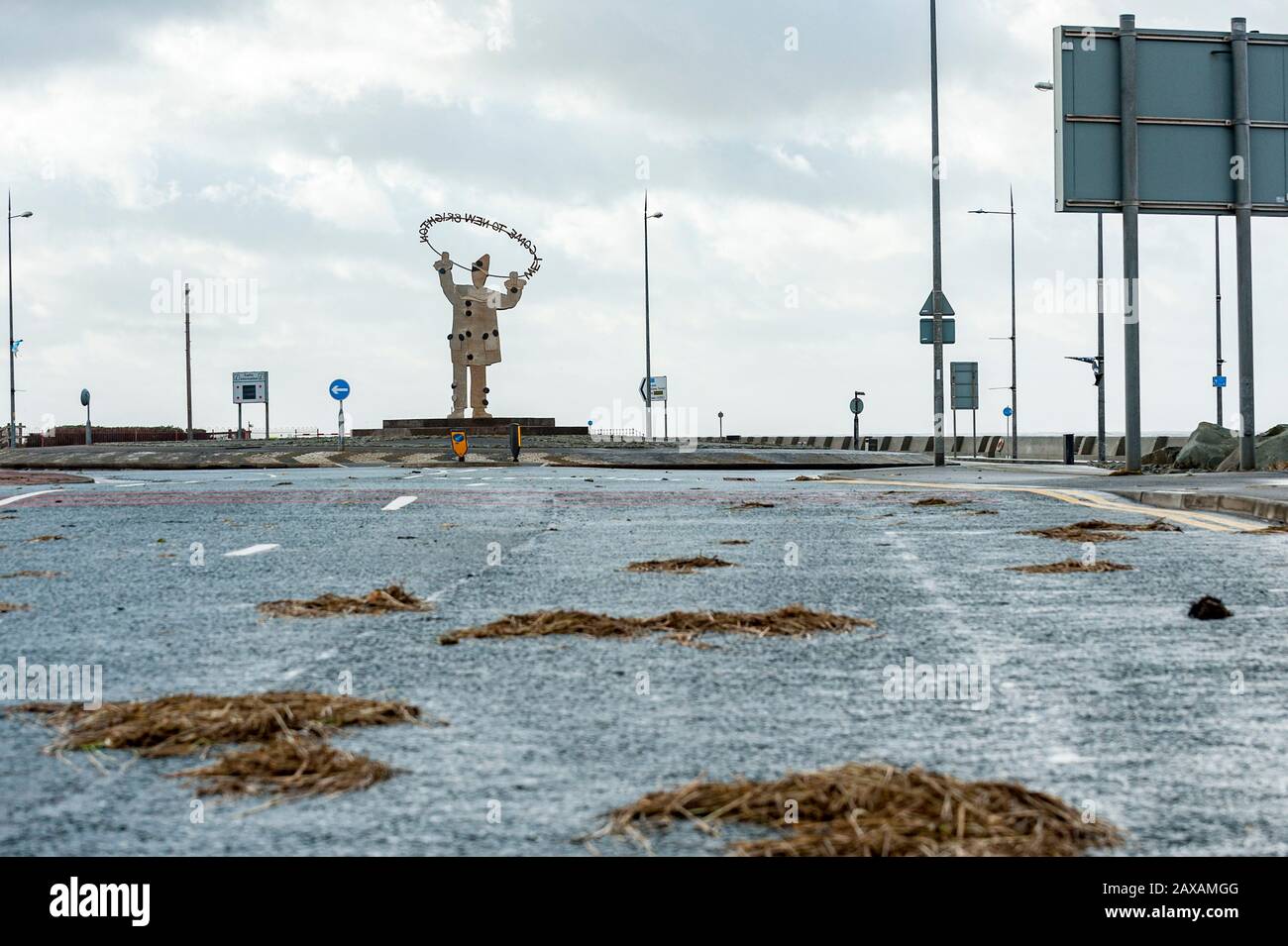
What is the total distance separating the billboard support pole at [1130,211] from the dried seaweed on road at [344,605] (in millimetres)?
20965

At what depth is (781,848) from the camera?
9.91ft

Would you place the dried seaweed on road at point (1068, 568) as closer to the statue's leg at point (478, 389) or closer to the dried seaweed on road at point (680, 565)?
the dried seaweed on road at point (680, 565)

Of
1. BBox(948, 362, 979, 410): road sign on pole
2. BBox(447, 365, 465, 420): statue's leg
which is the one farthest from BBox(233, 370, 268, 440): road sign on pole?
BBox(948, 362, 979, 410): road sign on pole

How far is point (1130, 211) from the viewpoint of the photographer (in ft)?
82.3

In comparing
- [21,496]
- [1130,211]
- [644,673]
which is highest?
[1130,211]

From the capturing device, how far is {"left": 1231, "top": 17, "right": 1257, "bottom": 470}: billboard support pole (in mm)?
25016

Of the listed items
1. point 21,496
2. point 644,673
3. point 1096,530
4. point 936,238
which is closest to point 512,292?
point 936,238

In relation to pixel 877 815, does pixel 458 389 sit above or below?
above

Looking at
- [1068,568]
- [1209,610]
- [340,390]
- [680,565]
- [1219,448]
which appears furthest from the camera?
[340,390]

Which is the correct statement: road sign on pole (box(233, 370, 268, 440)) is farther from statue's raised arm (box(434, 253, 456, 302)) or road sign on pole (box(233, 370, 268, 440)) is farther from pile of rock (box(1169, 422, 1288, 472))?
pile of rock (box(1169, 422, 1288, 472))

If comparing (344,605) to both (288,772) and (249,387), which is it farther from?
(249,387)

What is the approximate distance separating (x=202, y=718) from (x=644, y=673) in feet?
5.44
